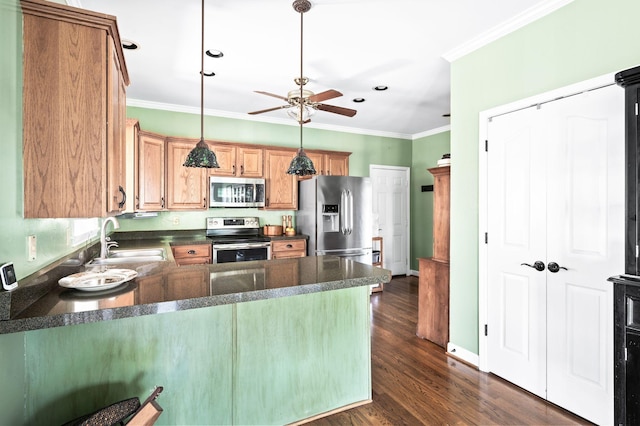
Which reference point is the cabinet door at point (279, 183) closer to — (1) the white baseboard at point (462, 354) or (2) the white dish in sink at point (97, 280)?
(1) the white baseboard at point (462, 354)

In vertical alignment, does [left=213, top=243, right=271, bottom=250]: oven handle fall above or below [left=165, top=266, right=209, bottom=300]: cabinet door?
below

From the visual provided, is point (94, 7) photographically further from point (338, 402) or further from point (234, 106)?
point (338, 402)

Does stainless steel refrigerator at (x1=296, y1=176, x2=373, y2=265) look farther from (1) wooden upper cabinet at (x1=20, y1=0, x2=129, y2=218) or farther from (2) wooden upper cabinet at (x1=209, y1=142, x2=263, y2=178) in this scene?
(1) wooden upper cabinet at (x1=20, y1=0, x2=129, y2=218)

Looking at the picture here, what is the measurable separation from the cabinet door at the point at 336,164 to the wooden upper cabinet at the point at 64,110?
3.98 m

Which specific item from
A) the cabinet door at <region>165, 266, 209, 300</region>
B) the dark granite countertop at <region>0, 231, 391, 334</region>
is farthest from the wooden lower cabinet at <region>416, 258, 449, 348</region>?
the cabinet door at <region>165, 266, 209, 300</region>

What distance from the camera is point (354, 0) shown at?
2230mm

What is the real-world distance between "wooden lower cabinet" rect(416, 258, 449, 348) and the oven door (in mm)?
2052

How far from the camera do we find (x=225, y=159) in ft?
15.1

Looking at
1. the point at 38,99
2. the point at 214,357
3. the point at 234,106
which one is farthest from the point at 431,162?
the point at 38,99

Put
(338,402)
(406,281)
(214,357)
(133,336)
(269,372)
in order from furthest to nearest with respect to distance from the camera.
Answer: (406,281) → (338,402) → (269,372) → (214,357) → (133,336)

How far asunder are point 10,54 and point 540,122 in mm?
2902

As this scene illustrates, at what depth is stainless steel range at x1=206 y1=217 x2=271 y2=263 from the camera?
4219 mm

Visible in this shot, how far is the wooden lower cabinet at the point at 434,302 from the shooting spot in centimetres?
314

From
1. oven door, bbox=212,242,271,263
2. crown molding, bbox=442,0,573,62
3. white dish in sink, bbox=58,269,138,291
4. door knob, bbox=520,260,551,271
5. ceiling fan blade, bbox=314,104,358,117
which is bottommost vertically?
oven door, bbox=212,242,271,263
